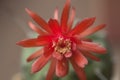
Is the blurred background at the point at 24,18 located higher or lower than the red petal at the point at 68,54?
higher

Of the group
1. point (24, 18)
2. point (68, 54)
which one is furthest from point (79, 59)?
point (24, 18)

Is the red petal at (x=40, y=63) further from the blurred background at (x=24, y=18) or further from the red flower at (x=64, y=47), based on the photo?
the blurred background at (x=24, y=18)

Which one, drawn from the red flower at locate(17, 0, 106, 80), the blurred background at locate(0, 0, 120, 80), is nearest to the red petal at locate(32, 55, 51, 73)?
the red flower at locate(17, 0, 106, 80)

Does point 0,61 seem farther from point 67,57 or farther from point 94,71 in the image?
point 67,57

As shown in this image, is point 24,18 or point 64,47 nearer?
point 64,47

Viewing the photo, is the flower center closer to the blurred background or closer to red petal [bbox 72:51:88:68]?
red petal [bbox 72:51:88:68]

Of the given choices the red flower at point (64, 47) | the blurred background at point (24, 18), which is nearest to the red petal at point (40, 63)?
the red flower at point (64, 47)

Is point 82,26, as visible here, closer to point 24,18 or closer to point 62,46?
point 62,46
